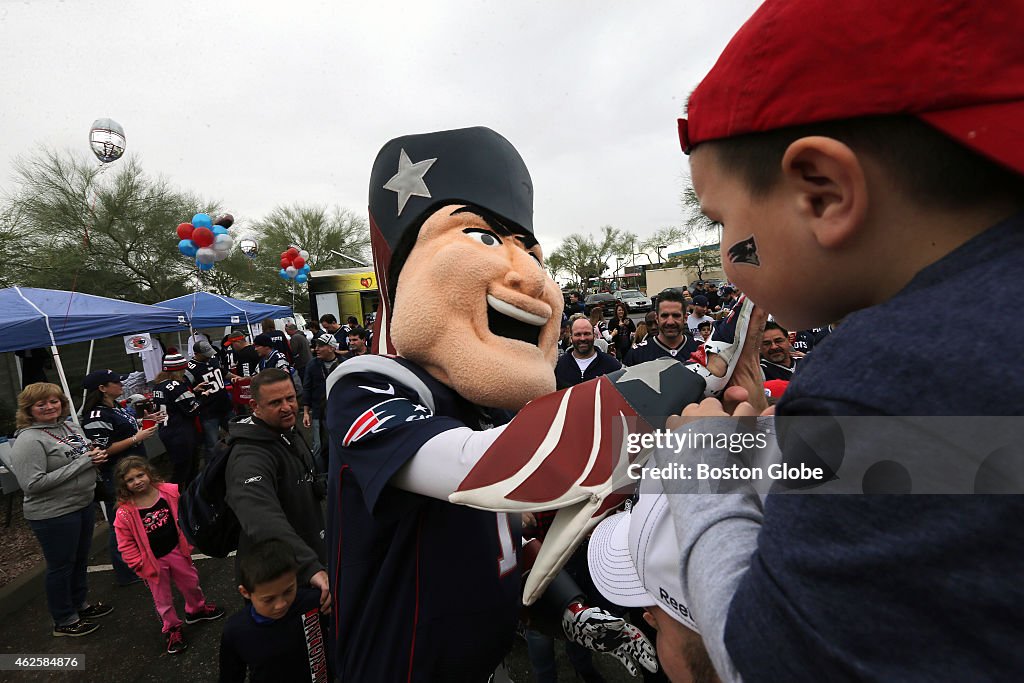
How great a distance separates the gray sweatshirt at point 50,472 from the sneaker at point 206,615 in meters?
1.14

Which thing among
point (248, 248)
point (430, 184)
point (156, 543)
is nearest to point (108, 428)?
point (156, 543)

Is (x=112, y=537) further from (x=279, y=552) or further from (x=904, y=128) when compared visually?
(x=904, y=128)

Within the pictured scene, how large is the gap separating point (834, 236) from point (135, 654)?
15.1ft

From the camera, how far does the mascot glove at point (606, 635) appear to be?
1.87 metres

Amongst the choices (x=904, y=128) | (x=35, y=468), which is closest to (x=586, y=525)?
(x=904, y=128)

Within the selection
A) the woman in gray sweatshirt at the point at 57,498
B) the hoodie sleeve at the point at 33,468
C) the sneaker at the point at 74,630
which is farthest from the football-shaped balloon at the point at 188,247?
the sneaker at the point at 74,630

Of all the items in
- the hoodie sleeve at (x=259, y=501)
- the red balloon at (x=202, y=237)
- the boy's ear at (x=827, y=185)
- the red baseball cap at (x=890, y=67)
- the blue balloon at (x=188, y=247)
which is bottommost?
the hoodie sleeve at (x=259, y=501)

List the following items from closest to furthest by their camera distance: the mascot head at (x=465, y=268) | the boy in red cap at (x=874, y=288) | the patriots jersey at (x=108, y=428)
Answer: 1. the boy in red cap at (x=874, y=288)
2. the mascot head at (x=465, y=268)
3. the patriots jersey at (x=108, y=428)

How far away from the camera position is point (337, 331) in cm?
973

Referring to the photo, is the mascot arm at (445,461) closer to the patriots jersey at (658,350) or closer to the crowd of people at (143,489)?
the crowd of people at (143,489)

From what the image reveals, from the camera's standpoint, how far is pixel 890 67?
0.52 m

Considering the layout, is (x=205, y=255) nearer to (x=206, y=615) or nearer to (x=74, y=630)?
(x=74, y=630)

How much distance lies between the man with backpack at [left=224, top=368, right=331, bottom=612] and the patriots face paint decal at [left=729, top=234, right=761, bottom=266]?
7.90ft

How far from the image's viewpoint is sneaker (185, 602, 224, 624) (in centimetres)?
376
